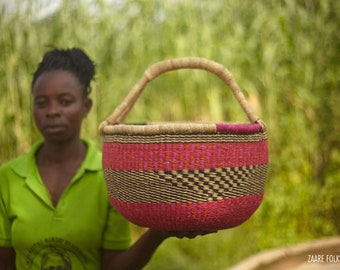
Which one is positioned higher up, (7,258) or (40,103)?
(40,103)

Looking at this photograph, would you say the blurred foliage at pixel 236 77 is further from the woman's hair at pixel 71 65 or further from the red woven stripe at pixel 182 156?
the red woven stripe at pixel 182 156

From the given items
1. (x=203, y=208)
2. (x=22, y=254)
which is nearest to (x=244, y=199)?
(x=203, y=208)

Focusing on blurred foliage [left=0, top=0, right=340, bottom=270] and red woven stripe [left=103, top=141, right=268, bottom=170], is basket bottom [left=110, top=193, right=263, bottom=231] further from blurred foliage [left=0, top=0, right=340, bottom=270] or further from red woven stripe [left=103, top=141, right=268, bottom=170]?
blurred foliage [left=0, top=0, right=340, bottom=270]

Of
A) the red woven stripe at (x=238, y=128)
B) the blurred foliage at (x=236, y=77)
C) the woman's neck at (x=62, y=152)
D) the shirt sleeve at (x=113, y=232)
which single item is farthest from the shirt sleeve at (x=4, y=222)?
the blurred foliage at (x=236, y=77)

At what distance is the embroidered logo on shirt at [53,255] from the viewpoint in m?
1.55

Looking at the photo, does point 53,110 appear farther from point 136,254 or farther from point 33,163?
point 136,254

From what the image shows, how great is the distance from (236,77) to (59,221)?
1.73 m

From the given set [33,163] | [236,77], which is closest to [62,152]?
[33,163]

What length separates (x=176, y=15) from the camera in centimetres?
309

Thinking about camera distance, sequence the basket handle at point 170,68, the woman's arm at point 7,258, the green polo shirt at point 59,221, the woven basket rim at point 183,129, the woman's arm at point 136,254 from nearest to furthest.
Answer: the woven basket rim at point 183,129
the basket handle at point 170,68
the woman's arm at point 136,254
the green polo shirt at point 59,221
the woman's arm at point 7,258

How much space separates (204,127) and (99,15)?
191 cm

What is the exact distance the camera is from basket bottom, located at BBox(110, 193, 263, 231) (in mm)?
1189

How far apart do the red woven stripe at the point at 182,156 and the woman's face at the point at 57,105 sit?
1.02ft

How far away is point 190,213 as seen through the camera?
3.91 feet
